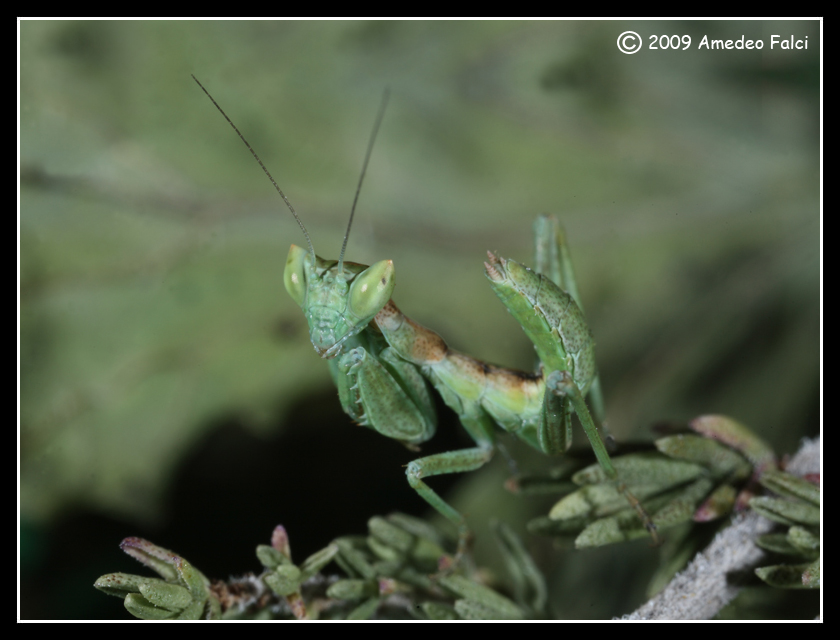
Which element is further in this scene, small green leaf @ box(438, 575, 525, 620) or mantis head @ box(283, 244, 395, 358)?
mantis head @ box(283, 244, 395, 358)

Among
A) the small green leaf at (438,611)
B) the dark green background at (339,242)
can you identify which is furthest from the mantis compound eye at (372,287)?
the small green leaf at (438,611)

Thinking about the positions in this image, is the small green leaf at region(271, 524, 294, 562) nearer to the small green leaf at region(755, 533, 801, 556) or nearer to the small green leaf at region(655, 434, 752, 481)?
the small green leaf at region(655, 434, 752, 481)

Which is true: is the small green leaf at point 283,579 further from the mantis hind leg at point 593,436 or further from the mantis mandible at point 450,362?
the mantis hind leg at point 593,436

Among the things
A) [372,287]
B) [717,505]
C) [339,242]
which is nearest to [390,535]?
[372,287]

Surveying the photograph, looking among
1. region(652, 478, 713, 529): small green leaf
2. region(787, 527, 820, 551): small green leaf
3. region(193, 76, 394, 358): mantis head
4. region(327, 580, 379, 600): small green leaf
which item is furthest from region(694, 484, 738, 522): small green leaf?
region(193, 76, 394, 358): mantis head

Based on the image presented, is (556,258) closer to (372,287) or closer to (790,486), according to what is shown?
(372,287)

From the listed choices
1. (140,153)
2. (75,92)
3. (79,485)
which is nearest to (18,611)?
(79,485)

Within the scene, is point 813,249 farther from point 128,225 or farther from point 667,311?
point 128,225
